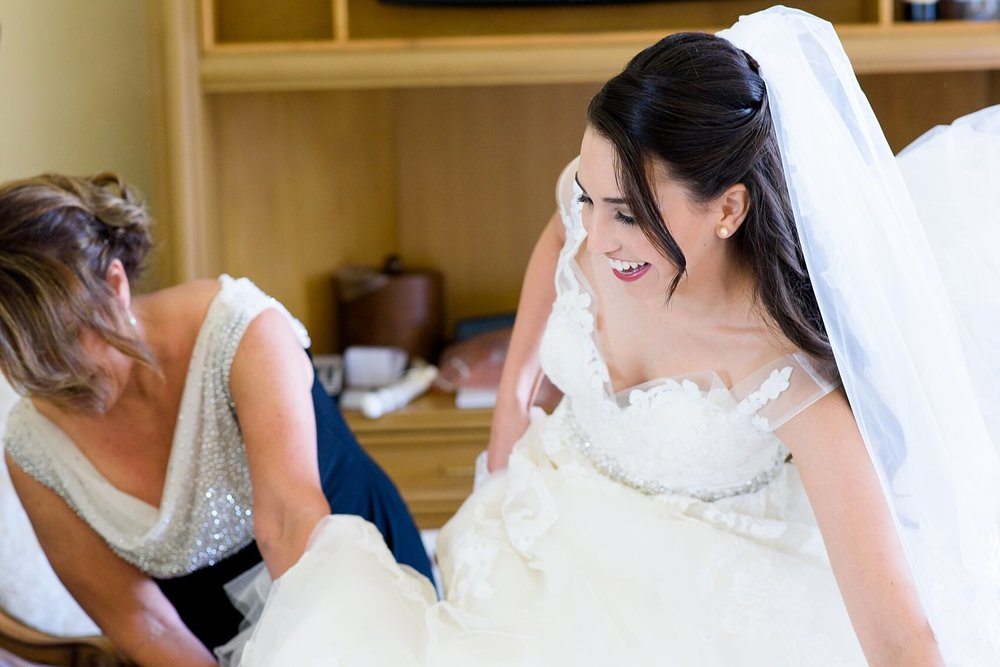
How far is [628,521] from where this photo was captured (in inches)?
50.1

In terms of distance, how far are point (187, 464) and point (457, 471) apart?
45.0 inches

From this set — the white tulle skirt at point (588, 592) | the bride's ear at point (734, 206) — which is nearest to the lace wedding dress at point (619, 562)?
the white tulle skirt at point (588, 592)

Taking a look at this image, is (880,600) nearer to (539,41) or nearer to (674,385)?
(674,385)

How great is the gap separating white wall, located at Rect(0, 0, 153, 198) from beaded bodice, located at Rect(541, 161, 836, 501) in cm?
114

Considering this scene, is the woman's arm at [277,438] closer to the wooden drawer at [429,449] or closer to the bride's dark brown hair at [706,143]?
the bride's dark brown hair at [706,143]

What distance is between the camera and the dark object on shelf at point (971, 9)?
2385mm

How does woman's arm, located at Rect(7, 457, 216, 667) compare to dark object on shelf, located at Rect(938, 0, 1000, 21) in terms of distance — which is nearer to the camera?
woman's arm, located at Rect(7, 457, 216, 667)

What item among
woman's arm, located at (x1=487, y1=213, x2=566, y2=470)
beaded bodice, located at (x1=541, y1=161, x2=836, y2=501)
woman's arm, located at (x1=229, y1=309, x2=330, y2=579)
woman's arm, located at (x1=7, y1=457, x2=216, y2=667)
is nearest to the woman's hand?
woman's arm, located at (x1=487, y1=213, x2=566, y2=470)

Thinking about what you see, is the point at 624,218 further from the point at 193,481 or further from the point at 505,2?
the point at 505,2

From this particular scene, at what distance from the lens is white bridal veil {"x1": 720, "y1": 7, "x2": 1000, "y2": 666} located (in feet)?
3.49

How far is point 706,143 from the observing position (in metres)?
1.07

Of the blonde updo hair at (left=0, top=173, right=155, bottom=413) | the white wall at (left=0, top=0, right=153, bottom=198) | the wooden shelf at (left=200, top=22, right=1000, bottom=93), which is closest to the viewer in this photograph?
the blonde updo hair at (left=0, top=173, right=155, bottom=413)

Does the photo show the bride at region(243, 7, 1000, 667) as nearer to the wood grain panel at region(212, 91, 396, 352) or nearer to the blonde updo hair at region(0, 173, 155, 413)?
the blonde updo hair at region(0, 173, 155, 413)

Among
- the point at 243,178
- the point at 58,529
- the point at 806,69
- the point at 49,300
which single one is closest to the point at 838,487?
the point at 806,69
